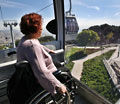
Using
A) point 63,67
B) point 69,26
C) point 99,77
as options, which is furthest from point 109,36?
point 69,26

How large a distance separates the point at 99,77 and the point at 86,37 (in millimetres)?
691

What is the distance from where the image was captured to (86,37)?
1.74m

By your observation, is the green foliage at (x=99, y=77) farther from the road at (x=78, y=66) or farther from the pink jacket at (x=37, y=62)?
the pink jacket at (x=37, y=62)

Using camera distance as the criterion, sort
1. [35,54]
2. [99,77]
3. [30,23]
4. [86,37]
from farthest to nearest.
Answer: [86,37]
[99,77]
[30,23]
[35,54]

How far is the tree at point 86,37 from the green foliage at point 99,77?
0.30 meters

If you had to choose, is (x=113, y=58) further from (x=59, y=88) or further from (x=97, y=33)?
(x=59, y=88)

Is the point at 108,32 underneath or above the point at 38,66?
above

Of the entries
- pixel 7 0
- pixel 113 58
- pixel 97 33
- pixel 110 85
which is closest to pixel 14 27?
pixel 7 0

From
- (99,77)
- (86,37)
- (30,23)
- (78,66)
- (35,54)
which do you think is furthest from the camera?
(78,66)

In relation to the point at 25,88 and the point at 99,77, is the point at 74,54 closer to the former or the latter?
the point at 99,77

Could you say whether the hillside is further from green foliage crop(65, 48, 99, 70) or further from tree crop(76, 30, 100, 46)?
green foliage crop(65, 48, 99, 70)

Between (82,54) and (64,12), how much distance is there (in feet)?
3.23

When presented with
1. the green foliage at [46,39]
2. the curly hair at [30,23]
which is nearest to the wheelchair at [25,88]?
the curly hair at [30,23]

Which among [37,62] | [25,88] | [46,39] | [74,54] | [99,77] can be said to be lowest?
[99,77]
